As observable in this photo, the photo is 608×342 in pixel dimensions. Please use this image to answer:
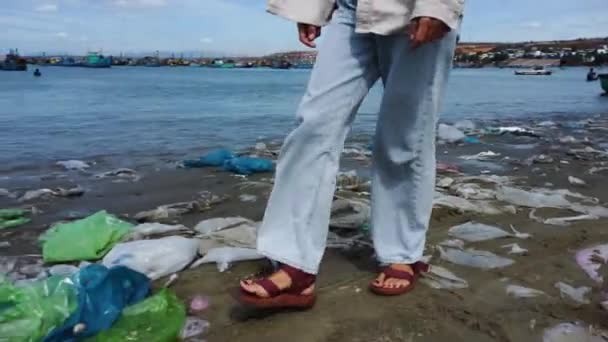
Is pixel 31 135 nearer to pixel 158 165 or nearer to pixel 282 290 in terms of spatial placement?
pixel 158 165

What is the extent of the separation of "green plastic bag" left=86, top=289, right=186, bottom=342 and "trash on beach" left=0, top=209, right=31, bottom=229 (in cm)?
226

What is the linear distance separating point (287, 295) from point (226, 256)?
0.80 meters

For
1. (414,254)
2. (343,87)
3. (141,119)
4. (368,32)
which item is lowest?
(141,119)

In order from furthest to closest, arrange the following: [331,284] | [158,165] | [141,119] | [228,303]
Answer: [141,119], [158,165], [331,284], [228,303]

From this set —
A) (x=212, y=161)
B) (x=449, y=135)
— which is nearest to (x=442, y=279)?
(x=212, y=161)

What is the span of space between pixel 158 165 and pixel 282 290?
197 inches

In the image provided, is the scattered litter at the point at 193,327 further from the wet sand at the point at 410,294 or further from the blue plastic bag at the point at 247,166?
the blue plastic bag at the point at 247,166

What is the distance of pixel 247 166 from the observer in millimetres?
5902

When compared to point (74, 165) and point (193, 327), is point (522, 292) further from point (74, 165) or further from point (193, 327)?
point (74, 165)

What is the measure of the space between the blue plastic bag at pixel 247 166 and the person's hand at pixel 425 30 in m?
Result: 3.99

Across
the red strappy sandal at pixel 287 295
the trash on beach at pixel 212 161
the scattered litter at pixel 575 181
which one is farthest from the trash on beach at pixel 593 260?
the trash on beach at pixel 212 161

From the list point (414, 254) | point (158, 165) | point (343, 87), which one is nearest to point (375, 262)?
point (414, 254)

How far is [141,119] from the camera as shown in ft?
44.8

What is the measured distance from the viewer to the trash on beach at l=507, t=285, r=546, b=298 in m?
2.44
